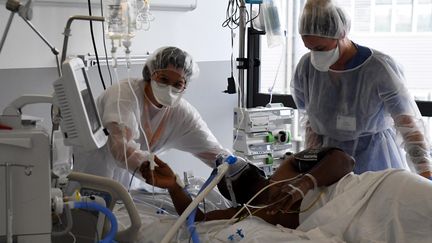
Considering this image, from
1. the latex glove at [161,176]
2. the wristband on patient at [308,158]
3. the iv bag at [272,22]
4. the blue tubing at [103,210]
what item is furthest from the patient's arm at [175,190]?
the iv bag at [272,22]

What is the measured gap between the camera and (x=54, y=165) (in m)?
1.70

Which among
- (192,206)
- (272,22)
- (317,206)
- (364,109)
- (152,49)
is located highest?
(272,22)

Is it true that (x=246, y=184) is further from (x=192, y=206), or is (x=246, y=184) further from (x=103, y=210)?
(x=103, y=210)

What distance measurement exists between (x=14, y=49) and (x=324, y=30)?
1509 millimetres

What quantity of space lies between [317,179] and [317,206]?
3.9 inches

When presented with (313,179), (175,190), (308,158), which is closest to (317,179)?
(313,179)

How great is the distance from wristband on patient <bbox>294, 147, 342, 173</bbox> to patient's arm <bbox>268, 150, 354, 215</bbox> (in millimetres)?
29

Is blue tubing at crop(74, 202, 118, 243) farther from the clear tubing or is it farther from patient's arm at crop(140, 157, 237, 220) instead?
patient's arm at crop(140, 157, 237, 220)

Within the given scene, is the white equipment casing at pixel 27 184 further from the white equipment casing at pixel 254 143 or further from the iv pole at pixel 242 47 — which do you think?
the iv pole at pixel 242 47

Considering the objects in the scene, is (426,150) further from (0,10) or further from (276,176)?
(0,10)

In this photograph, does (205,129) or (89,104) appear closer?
(89,104)

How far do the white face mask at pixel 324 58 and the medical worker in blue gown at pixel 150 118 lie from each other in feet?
1.78

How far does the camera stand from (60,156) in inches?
67.8

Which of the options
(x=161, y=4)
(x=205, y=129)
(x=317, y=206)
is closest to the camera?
(x=317, y=206)
